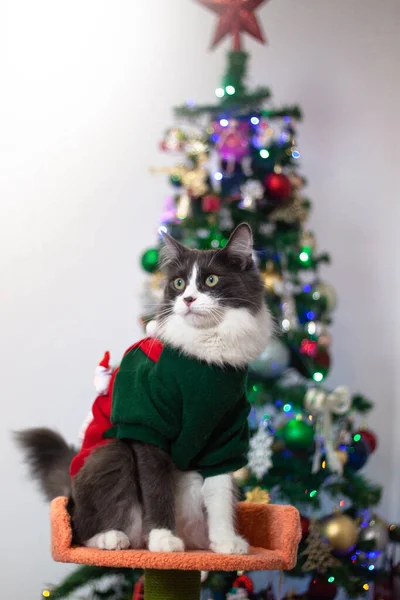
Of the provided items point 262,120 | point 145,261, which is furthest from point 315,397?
point 262,120

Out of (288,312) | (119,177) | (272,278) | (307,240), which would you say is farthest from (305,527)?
(119,177)

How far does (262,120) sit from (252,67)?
0.86m

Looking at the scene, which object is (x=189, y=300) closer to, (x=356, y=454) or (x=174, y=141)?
(x=174, y=141)

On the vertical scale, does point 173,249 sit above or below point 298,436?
above

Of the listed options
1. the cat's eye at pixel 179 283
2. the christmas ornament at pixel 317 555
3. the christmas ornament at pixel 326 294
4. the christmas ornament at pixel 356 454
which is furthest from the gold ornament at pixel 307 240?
the cat's eye at pixel 179 283

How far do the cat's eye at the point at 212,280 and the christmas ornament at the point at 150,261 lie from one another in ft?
3.24

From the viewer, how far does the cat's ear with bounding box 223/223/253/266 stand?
145cm

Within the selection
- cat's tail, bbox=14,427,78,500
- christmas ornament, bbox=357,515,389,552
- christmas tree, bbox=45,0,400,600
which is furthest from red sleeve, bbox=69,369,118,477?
christmas ornament, bbox=357,515,389,552

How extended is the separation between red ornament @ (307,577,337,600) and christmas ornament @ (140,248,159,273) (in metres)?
1.25

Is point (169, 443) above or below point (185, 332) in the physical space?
below

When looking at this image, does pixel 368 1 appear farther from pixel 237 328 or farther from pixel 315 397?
pixel 237 328

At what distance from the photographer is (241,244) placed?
4.81 ft

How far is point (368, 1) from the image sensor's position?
11.1 feet

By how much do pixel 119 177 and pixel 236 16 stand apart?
83 centimetres
